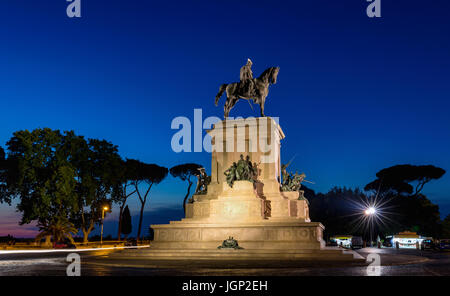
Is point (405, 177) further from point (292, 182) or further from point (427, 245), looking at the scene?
point (292, 182)

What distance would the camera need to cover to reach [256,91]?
2659 cm

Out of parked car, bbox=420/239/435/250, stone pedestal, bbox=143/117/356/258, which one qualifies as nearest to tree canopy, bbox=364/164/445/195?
parked car, bbox=420/239/435/250

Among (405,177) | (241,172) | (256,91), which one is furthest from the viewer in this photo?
(405,177)

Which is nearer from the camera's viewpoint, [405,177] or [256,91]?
[256,91]

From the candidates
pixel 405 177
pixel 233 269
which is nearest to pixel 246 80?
pixel 233 269

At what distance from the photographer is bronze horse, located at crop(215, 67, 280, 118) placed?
86.8 feet

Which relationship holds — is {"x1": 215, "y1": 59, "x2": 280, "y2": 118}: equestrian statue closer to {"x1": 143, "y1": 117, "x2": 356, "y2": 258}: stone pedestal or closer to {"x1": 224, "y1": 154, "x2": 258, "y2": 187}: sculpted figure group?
{"x1": 143, "y1": 117, "x2": 356, "y2": 258}: stone pedestal

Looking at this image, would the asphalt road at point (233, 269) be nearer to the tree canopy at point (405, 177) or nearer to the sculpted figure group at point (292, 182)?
the sculpted figure group at point (292, 182)

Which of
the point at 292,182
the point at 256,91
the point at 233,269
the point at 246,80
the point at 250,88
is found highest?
the point at 246,80

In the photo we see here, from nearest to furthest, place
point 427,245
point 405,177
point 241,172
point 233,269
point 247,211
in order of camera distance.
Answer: point 233,269
point 247,211
point 241,172
point 427,245
point 405,177

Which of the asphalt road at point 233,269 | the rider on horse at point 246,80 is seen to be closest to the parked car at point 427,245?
the asphalt road at point 233,269

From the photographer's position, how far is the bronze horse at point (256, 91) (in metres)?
26.5
